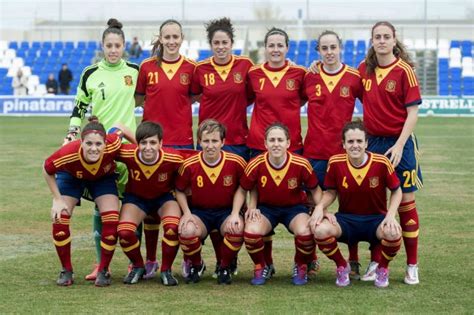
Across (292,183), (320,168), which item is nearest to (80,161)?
(292,183)

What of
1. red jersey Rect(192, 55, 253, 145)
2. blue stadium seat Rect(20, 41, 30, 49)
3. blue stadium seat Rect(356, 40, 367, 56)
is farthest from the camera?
blue stadium seat Rect(20, 41, 30, 49)

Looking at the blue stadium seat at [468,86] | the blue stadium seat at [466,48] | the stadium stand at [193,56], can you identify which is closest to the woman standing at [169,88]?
the stadium stand at [193,56]

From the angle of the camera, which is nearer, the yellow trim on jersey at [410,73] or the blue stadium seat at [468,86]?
the yellow trim on jersey at [410,73]

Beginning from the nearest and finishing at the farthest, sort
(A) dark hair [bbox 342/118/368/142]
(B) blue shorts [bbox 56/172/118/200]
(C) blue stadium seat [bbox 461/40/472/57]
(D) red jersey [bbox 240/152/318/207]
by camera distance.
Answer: (A) dark hair [bbox 342/118/368/142]
(D) red jersey [bbox 240/152/318/207]
(B) blue shorts [bbox 56/172/118/200]
(C) blue stadium seat [bbox 461/40/472/57]

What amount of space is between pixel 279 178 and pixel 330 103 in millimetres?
670

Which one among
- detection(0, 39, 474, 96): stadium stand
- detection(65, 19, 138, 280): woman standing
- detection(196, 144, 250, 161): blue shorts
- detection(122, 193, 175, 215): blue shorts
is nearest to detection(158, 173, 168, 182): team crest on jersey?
detection(122, 193, 175, 215): blue shorts

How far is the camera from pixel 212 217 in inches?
271

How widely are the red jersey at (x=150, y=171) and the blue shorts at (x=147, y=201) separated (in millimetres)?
31

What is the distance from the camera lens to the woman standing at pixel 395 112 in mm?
6695

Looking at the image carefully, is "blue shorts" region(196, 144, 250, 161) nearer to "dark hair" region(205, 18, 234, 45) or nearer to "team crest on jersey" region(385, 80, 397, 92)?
"dark hair" region(205, 18, 234, 45)

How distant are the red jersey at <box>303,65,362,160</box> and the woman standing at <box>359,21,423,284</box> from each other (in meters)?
0.11

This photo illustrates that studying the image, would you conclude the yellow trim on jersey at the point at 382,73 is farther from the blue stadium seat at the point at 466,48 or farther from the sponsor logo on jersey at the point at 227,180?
the blue stadium seat at the point at 466,48

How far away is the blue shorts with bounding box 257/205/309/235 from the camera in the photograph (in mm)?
6828

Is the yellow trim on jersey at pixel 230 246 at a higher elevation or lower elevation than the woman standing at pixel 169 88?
lower
